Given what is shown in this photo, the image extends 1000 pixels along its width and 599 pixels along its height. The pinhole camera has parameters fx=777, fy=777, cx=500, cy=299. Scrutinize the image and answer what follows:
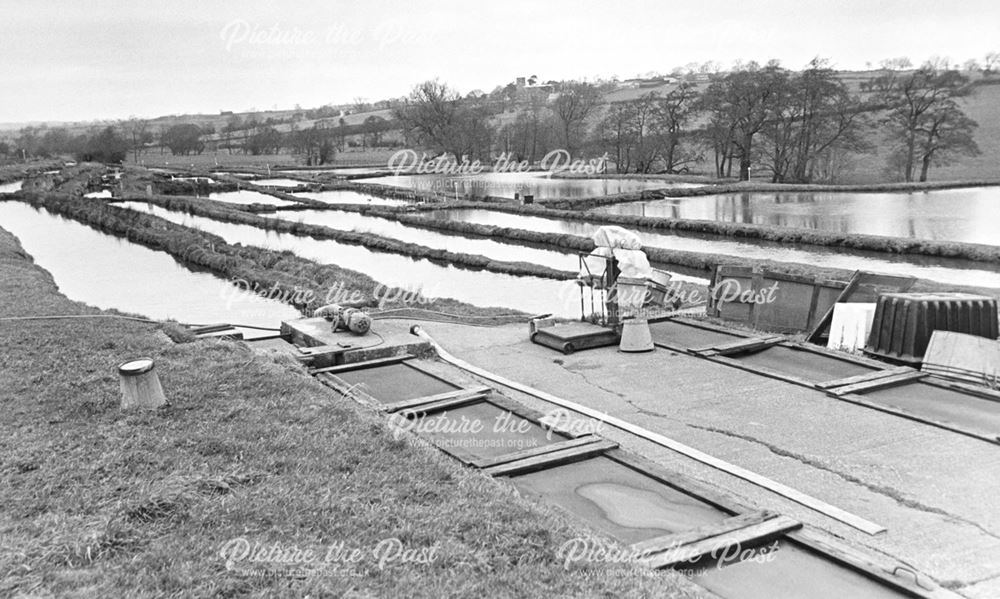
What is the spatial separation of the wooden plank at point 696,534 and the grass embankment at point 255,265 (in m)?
8.36

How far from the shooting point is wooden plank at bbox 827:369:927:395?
8.44 m

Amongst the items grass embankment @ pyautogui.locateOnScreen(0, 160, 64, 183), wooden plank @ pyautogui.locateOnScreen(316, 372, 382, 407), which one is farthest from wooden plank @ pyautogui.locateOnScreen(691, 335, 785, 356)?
grass embankment @ pyautogui.locateOnScreen(0, 160, 64, 183)

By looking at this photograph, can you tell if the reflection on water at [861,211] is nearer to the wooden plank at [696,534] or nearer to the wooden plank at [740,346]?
the wooden plank at [740,346]

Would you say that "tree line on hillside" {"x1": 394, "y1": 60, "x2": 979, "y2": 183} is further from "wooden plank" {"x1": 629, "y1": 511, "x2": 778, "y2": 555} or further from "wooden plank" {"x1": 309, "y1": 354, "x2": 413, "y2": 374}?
"wooden plank" {"x1": 629, "y1": 511, "x2": 778, "y2": 555}

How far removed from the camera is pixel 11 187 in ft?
208

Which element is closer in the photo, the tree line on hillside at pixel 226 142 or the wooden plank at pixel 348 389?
the wooden plank at pixel 348 389

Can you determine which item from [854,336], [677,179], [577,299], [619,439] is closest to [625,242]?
[854,336]

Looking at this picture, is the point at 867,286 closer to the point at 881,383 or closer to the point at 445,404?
the point at 881,383

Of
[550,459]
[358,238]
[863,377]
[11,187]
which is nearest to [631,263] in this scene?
[863,377]

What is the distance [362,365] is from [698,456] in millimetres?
4566

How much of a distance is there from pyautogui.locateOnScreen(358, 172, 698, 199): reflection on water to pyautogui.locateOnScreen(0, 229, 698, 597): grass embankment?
35.5 metres

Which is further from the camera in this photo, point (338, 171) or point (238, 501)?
point (338, 171)

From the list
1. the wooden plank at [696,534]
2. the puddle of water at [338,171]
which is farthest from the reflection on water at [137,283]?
the puddle of water at [338,171]

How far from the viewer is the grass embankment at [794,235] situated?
2080 centimetres
